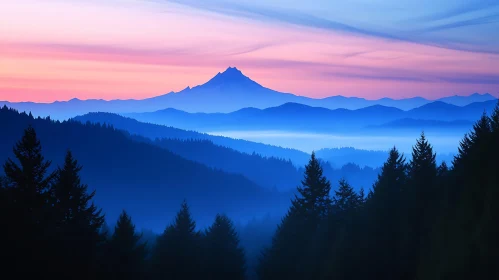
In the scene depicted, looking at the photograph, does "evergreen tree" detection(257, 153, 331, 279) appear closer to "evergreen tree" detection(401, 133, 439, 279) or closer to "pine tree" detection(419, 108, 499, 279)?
"evergreen tree" detection(401, 133, 439, 279)

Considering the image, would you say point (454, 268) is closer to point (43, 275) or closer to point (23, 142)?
point (43, 275)

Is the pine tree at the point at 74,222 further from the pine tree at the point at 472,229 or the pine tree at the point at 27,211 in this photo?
the pine tree at the point at 472,229

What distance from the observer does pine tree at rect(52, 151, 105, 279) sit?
782 inches

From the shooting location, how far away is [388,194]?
29594 mm

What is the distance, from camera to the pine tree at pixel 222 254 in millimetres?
36562

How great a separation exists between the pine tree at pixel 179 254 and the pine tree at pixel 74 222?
8.25 metres

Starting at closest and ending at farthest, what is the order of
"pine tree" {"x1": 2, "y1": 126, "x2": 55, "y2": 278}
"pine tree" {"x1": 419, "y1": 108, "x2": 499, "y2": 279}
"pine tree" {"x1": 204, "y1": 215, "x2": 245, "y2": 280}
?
1. "pine tree" {"x1": 419, "y1": 108, "x2": 499, "y2": 279}
2. "pine tree" {"x1": 2, "y1": 126, "x2": 55, "y2": 278}
3. "pine tree" {"x1": 204, "y1": 215, "x2": 245, "y2": 280}

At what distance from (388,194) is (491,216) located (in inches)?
657

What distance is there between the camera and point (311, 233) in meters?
33.9

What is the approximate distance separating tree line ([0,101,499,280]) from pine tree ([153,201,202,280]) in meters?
0.07

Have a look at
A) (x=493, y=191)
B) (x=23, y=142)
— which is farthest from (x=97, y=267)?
(x=493, y=191)

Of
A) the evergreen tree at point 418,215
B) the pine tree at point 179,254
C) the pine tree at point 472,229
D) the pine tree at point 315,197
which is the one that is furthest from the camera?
the pine tree at point 315,197

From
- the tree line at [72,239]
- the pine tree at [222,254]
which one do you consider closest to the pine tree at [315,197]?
the pine tree at [222,254]

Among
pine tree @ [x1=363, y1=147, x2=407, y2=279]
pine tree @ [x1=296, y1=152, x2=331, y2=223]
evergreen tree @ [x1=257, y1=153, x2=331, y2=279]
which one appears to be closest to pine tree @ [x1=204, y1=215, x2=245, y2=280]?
evergreen tree @ [x1=257, y1=153, x2=331, y2=279]
